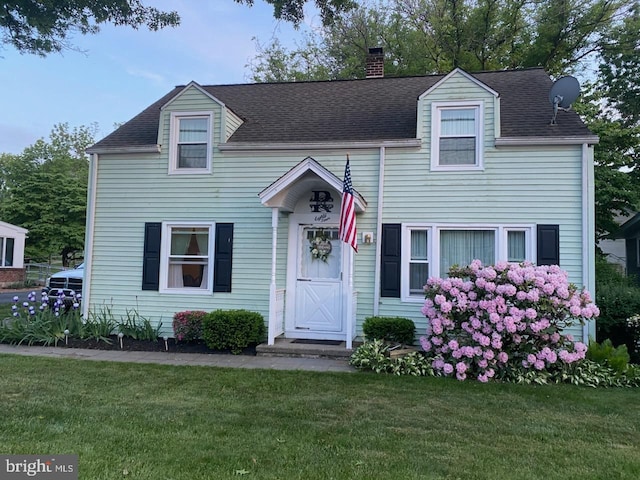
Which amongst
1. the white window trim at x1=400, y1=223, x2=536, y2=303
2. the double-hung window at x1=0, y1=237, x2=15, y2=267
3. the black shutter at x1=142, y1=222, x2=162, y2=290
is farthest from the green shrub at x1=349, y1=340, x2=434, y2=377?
the double-hung window at x1=0, y1=237, x2=15, y2=267

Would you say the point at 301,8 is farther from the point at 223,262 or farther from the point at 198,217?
the point at 223,262

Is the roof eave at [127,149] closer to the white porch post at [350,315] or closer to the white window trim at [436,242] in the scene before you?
the white porch post at [350,315]

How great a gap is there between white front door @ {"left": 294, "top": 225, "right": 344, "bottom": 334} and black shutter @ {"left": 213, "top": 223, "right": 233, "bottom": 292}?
4.62 feet

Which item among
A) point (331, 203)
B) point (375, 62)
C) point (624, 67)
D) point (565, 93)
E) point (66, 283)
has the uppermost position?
point (624, 67)

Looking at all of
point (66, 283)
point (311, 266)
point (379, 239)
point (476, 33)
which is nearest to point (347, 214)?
point (379, 239)

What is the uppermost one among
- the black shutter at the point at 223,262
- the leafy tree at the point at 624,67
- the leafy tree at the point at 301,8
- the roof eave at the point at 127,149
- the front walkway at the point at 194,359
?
the leafy tree at the point at 624,67

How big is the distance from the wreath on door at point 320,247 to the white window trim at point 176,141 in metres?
2.68

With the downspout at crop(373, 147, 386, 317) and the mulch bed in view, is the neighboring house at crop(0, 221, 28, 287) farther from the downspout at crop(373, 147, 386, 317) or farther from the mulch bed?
the downspout at crop(373, 147, 386, 317)

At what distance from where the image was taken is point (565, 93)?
8203mm

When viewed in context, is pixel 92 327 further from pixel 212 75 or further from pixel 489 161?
pixel 212 75

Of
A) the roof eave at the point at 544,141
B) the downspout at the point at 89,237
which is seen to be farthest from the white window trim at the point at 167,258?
the roof eave at the point at 544,141

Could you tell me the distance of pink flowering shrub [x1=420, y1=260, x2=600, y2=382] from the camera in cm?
652

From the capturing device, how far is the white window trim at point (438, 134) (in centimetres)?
848

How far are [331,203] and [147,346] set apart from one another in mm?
4490
